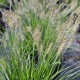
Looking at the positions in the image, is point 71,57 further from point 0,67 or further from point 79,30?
point 0,67

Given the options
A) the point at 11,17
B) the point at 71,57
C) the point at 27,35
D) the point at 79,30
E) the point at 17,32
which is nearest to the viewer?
the point at 11,17

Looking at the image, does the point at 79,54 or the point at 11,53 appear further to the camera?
the point at 79,54

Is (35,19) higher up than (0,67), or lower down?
higher up

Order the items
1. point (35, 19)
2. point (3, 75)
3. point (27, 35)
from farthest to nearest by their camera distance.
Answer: point (35, 19)
point (27, 35)
point (3, 75)

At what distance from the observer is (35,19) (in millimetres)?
3178

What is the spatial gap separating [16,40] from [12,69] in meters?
0.24

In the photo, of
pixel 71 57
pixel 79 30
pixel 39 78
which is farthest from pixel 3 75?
pixel 79 30

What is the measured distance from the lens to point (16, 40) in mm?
2111

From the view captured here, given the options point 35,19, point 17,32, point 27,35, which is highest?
point 35,19

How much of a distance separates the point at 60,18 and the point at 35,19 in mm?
328

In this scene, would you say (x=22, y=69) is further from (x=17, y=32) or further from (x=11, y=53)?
(x=17, y=32)

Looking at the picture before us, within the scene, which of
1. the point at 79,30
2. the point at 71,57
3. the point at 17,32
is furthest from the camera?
the point at 79,30

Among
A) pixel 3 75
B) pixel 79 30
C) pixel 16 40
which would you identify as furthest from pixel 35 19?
pixel 79 30

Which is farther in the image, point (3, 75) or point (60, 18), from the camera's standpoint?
point (60, 18)
